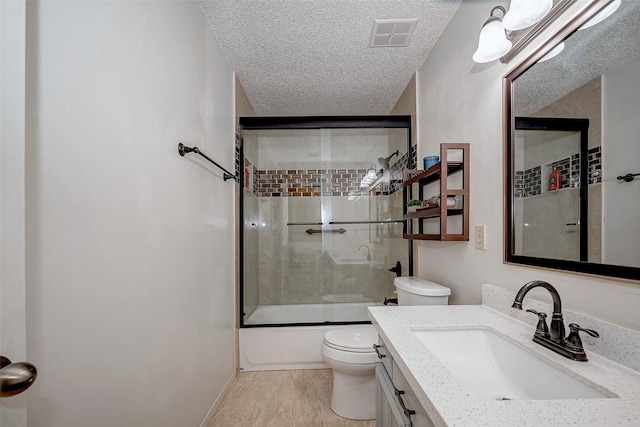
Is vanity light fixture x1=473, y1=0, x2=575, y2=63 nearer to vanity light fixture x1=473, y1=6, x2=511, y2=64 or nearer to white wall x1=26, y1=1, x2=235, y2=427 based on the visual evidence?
vanity light fixture x1=473, y1=6, x2=511, y2=64

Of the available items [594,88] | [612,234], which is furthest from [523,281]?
[594,88]

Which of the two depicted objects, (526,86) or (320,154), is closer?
(526,86)

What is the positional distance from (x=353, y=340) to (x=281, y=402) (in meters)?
0.67

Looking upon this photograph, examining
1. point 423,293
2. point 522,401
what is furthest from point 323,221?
point 522,401

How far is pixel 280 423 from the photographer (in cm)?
171

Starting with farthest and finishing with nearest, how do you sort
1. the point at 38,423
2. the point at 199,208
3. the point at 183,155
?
the point at 199,208, the point at 183,155, the point at 38,423

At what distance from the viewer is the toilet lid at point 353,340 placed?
1746mm

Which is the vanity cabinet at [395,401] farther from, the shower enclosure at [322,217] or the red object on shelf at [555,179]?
the shower enclosure at [322,217]

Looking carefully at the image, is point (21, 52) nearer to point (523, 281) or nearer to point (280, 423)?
point (523, 281)

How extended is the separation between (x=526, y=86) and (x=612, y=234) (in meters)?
0.66

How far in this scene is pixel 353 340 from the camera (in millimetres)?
1834

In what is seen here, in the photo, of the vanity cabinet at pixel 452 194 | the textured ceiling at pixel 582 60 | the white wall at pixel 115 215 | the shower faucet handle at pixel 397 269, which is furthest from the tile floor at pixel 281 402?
the textured ceiling at pixel 582 60

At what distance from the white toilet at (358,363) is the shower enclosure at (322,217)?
2.76ft

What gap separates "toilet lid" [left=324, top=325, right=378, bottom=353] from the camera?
1.75 m
